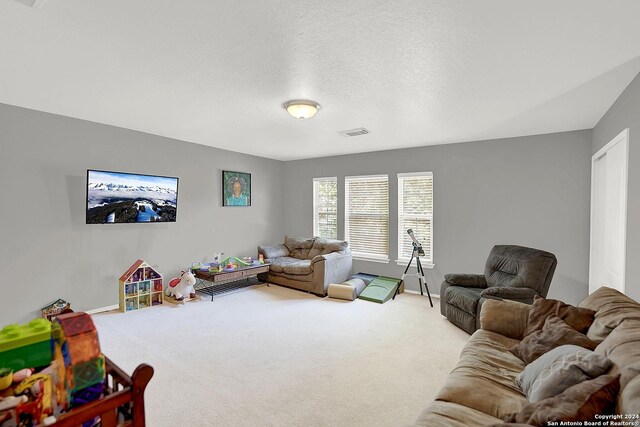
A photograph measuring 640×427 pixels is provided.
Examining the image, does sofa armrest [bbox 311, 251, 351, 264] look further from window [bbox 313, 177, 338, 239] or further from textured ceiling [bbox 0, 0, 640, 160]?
textured ceiling [bbox 0, 0, 640, 160]

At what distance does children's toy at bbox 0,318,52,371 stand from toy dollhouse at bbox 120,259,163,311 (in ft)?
11.1

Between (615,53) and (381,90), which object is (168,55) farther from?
(615,53)

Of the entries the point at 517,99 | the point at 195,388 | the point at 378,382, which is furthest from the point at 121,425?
the point at 517,99

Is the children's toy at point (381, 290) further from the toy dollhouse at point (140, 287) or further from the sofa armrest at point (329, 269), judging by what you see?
the toy dollhouse at point (140, 287)

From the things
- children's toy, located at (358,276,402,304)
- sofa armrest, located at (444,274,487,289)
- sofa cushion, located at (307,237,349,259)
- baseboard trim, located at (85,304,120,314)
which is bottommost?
baseboard trim, located at (85,304,120,314)

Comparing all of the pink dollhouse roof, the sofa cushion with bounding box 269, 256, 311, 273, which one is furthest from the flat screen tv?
the sofa cushion with bounding box 269, 256, 311, 273

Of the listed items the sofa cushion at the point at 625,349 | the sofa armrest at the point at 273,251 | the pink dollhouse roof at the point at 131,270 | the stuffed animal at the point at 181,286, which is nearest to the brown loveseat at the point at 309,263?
the sofa armrest at the point at 273,251

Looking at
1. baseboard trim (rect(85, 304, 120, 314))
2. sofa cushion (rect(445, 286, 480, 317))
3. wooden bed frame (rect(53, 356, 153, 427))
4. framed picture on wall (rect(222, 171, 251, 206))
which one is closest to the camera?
wooden bed frame (rect(53, 356, 153, 427))

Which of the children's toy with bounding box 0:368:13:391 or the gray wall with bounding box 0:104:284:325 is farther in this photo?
the gray wall with bounding box 0:104:284:325

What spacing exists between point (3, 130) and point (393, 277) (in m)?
5.82

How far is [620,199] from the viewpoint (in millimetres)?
3020

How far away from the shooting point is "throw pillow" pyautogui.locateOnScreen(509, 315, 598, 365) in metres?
1.79

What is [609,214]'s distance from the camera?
11.3 feet

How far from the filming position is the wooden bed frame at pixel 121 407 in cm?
111
